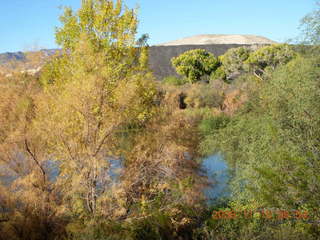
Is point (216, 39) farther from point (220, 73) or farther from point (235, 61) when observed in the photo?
point (220, 73)

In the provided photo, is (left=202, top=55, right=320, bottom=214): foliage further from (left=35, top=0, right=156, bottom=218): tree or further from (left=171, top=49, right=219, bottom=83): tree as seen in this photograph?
(left=171, top=49, right=219, bottom=83): tree

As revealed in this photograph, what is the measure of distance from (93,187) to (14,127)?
2.14 metres

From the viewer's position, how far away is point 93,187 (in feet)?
20.3

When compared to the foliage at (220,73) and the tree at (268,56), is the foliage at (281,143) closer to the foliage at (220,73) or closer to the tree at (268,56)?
the foliage at (220,73)

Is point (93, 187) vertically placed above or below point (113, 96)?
below

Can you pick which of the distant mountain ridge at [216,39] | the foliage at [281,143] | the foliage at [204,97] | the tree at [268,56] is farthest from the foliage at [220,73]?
the distant mountain ridge at [216,39]

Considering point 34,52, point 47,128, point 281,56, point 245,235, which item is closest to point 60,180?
point 47,128

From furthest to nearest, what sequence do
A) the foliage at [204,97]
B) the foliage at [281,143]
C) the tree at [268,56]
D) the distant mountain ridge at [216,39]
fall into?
the distant mountain ridge at [216,39]
the tree at [268,56]
the foliage at [204,97]
the foliage at [281,143]

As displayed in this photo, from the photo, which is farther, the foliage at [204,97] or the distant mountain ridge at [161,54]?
the foliage at [204,97]

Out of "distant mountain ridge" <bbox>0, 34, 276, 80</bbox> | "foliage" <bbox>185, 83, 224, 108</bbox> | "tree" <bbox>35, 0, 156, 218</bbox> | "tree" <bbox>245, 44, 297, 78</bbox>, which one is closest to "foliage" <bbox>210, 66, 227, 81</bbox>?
"tree" <bbox>245, 44, 297, 78</bbox>

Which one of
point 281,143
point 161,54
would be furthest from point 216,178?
point 161,54

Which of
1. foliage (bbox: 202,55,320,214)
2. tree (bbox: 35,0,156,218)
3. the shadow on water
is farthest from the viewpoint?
the shadow on water

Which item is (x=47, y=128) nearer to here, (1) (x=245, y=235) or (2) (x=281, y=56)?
(1) (x=245, y=235)

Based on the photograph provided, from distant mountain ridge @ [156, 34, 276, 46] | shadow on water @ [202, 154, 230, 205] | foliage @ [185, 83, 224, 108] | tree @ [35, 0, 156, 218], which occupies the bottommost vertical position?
shadow on water @ [202, 154, 230, 205]
